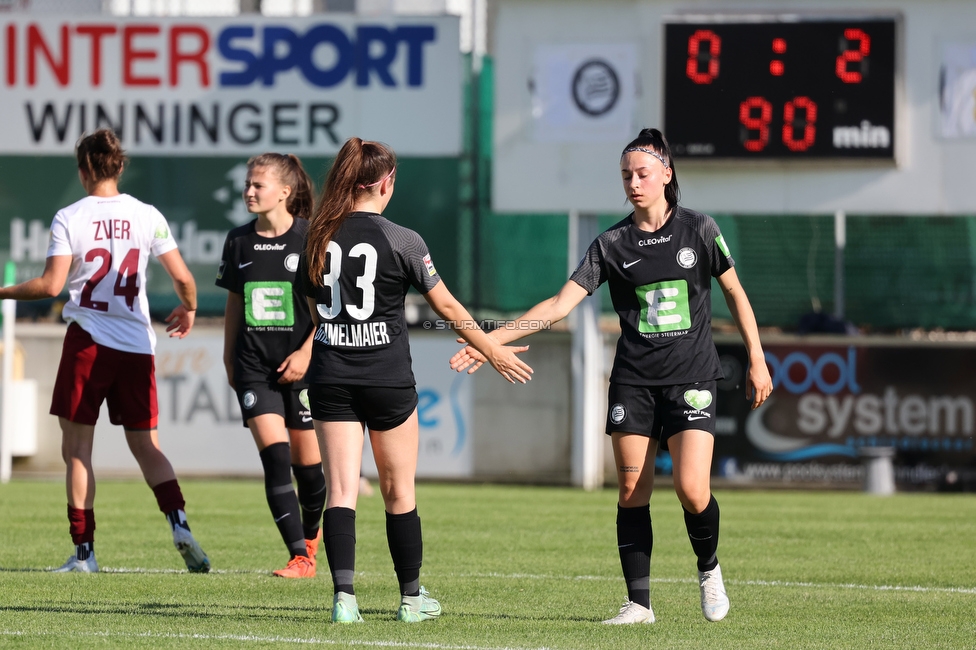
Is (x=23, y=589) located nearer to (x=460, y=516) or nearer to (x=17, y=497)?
(x=460, y=516)

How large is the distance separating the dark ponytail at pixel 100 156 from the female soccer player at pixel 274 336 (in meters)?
0.70

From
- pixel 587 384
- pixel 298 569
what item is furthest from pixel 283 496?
pixel 587 384

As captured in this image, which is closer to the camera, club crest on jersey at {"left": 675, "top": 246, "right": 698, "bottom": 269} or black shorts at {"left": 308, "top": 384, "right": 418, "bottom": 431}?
black shorts at {"left": 308, "top": 384, "right": 418, "bottom": 431}

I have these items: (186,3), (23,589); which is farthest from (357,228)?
(186,3)

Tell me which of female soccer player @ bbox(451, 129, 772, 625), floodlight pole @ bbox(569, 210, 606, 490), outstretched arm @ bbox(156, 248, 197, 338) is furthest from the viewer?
floodlight pole @ bbox(569, 210, 606, 490)

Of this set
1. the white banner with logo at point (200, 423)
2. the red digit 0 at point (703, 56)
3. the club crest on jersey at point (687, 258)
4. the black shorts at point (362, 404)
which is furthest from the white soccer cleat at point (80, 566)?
the red digit 0 at point (703, 56)

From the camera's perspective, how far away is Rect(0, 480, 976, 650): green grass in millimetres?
5625

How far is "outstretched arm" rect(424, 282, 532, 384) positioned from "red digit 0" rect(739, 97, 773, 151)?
991 cm

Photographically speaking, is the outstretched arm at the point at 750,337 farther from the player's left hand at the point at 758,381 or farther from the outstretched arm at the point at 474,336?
the outstretched arm at the point at 474,336

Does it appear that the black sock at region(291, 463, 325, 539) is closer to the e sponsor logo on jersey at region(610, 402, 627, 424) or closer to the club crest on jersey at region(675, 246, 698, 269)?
the e sponsor logo on jersey at region(610, 402, 627, 424)

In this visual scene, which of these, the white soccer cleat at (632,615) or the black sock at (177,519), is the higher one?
the black sock at (177,519)

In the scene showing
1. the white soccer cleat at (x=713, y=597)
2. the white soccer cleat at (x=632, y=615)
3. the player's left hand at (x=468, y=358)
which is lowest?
the white soccer cleat at (x=632, y=615)

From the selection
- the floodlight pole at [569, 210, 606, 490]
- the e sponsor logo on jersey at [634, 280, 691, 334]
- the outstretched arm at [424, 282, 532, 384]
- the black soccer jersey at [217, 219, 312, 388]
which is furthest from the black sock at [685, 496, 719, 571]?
the floodlight pole at [569, 210, 606, 490]

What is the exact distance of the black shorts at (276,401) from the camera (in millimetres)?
7746
